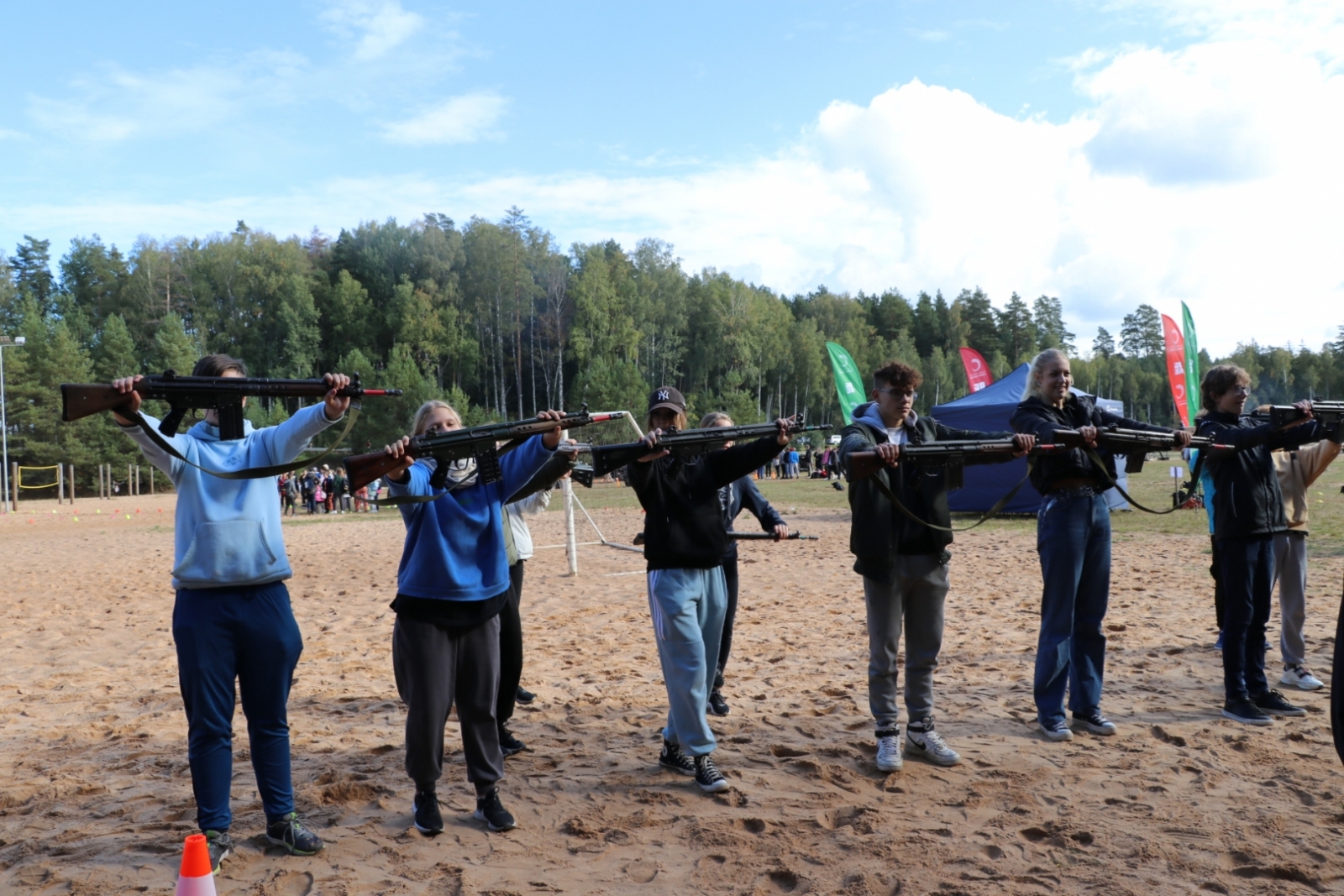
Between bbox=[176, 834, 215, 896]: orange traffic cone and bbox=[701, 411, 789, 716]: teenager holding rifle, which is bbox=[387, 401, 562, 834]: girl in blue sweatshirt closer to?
bbox=[176, 834, 215, 896]: orange traffic cone

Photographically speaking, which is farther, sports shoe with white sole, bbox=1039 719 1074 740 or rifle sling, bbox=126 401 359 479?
sports shoe with white sole, bbox=1039 719 1074 740

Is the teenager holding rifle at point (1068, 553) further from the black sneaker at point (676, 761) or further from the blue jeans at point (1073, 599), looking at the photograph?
the black sneaker at point (676, 761)

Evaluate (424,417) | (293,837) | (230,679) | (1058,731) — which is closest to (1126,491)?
(1058,731)

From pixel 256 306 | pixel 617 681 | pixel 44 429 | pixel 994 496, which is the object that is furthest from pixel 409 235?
pixel 617 681

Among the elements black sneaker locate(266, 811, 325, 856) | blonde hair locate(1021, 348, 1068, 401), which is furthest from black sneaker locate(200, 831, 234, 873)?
blonde hair locate(1021, 348, 1068, 401)

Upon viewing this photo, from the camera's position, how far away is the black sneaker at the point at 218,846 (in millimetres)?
4086

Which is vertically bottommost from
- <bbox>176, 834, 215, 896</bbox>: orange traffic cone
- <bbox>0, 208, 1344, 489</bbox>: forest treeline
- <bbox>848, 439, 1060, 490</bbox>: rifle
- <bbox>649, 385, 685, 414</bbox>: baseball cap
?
<bbox>176, 834, 215, 896</bbox>: orange traffic cone

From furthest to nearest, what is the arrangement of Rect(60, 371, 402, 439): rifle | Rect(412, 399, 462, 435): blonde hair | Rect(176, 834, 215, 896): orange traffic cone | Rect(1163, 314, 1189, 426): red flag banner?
1. Rect(1163, 314, 1189, 426): red flag banner
2. Rect(412, 399, 462, 435): blonde hair
3. Rect(60, 371, 402, 439): rifle
4. Rect(176, 834, 215, 896): orange traffic cone

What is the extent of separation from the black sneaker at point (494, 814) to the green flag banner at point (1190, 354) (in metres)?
22.8

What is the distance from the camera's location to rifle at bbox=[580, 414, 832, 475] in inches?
190

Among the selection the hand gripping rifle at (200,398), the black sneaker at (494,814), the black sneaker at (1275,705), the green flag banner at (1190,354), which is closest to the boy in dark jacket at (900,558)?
the black sneaker at (494,814)

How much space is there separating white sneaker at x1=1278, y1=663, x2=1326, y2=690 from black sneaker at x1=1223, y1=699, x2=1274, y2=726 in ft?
2.78

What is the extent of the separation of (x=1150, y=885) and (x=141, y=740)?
5.89 m

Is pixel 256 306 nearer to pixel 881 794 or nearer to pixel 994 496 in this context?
pixel 994 496
